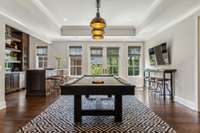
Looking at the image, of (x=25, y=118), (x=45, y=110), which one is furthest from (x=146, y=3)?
(x=25, y=118)

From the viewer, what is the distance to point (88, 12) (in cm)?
825

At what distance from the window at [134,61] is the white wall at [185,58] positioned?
15.3 feet

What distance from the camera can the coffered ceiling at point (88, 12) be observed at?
5.80 metres

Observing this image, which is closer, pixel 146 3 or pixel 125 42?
pixel 146 3

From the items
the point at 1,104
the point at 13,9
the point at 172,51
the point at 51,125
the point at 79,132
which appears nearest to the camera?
the point at 79,132

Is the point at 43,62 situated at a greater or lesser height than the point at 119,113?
greater

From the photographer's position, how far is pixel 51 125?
4453 mm

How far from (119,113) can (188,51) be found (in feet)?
10.3

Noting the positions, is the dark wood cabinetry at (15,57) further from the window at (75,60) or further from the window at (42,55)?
the window at (75,60)

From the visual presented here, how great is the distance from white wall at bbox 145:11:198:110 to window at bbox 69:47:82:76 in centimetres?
586

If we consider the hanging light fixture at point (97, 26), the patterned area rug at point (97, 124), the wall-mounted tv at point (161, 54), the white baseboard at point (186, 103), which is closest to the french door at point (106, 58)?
the wall-mounted tv at point (161, 54)

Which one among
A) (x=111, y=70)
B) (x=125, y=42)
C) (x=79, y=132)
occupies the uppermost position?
(x=125, y=42)

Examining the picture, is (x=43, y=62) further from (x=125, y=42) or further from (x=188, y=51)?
(x=188, y=51)

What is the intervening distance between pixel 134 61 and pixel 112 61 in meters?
1.23
